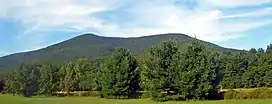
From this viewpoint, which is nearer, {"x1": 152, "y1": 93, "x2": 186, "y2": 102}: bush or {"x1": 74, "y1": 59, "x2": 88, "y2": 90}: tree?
{"x1": 152, "y1": 93, "x2": 186, "y2": 102}: bush

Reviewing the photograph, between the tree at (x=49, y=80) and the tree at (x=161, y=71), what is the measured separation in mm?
48199

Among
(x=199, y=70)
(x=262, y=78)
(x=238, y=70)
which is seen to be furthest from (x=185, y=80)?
(x=238, y=70)

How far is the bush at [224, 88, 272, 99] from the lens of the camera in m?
61.2

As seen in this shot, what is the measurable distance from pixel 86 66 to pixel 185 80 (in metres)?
55.7

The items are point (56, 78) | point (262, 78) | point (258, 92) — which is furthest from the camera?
point (56, 78)

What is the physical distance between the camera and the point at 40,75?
389 ft

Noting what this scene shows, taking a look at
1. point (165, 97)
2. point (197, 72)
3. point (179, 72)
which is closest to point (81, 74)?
point (165, 97)

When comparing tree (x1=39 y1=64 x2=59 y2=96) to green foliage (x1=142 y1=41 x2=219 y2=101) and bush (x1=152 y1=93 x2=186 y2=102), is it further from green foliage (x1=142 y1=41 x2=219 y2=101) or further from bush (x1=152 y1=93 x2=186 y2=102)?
bush (x1=152 y1=93 x2=186 y2=102)

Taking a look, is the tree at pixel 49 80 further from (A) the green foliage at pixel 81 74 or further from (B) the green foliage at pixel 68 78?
(A) the green foliage at pixel 81 74

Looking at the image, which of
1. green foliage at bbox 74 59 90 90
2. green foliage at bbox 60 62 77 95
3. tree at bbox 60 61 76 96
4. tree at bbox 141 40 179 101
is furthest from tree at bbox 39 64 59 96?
tree at bbox 141 40 179 101

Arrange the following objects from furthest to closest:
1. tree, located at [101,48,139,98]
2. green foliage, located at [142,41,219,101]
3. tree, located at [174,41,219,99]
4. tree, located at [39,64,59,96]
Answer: tree, located at [39,64,59,96], tree, located at [101,48,139,98], green foliage, located at [142,41,219,101], tree, located at [174,41,219,99]

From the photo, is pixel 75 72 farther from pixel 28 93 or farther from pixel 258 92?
pixel 258 92

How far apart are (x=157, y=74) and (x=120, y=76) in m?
15.7

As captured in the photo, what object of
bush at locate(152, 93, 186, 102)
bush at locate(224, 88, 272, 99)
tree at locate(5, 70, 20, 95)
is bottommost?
bush at locate(152, 93, 186, 102)
